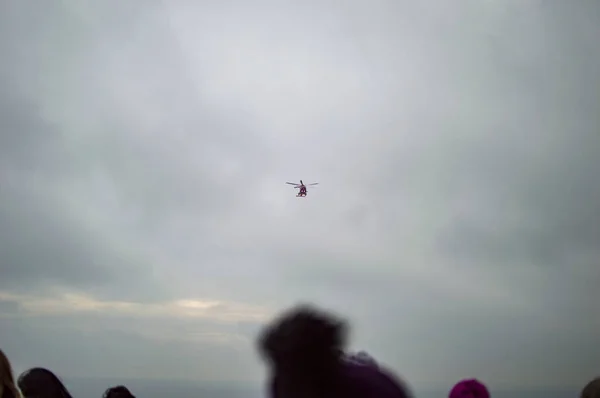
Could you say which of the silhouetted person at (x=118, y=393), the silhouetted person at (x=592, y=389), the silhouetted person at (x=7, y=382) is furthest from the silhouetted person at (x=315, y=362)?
the silhouetted person at (x=7, y=382)

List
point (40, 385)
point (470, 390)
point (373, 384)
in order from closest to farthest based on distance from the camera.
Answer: point (373, 384), point (470, 390), point (40, 385)

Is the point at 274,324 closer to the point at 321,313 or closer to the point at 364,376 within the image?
the point at 321,313

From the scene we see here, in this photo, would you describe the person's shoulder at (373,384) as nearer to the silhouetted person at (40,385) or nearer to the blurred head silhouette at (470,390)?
the blurred head silhouette at (470,390)

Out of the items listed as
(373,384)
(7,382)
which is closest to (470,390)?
(373,384)

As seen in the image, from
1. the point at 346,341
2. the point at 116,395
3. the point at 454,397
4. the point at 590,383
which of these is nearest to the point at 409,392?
the point at 346,341

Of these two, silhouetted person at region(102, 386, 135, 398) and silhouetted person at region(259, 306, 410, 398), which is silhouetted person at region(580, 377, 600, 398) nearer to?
silhouetted person at region(259, 306, 410, 398)

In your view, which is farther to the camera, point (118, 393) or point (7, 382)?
point (118, 393)

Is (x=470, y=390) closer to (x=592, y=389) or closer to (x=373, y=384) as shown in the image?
(x=592, y=389)
